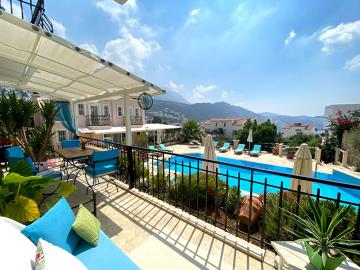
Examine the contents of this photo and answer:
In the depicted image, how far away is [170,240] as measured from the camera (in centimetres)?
260

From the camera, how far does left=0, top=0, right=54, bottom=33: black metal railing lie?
4.41m

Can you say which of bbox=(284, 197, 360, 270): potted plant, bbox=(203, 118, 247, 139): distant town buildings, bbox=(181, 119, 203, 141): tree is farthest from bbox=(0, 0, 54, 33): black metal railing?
bbox=(203, 118, 247, 139): distant town buildings

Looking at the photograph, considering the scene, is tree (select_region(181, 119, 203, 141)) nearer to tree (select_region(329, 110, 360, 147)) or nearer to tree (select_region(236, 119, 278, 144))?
tree (select_region(236, 119, 278, 144))

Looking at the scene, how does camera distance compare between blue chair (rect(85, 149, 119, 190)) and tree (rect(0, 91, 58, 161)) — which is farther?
tree (rect(0, 91, 58, 161))

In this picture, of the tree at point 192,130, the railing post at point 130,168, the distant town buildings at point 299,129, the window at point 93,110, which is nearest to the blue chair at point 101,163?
the railing post at point 130,168

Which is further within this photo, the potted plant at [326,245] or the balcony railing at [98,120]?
the balcony railing at [98,120]

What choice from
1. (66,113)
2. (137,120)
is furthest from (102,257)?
Answer: (137,120)

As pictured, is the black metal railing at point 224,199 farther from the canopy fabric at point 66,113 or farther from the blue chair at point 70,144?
the canopy fabric at point 66,113

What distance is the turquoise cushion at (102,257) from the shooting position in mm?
1515

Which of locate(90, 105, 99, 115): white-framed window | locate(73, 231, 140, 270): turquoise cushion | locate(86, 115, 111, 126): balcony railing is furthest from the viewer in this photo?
locate(90, 105, 99, 115): white-framed window

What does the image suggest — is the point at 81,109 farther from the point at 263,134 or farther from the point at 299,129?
the point at 299,129

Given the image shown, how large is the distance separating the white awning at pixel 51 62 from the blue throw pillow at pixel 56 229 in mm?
2698

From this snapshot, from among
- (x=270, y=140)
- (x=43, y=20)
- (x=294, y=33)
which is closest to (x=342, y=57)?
(x=294, y=33)

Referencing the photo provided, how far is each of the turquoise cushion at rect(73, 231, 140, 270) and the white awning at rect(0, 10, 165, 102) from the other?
313 cm
